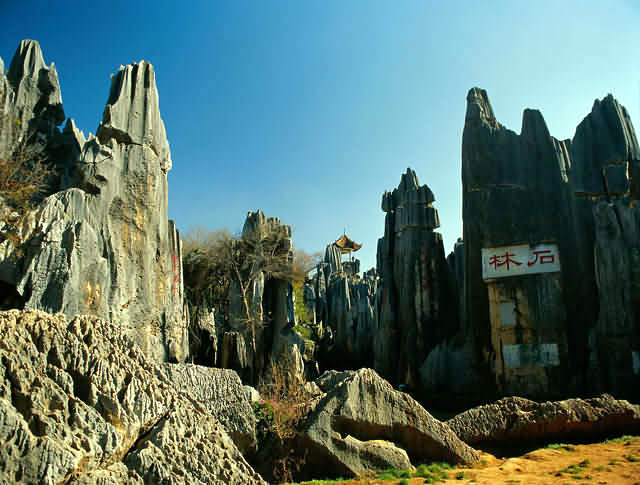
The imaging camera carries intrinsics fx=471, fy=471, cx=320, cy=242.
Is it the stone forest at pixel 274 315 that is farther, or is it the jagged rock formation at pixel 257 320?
the jagged rock formation at pixel 257 320

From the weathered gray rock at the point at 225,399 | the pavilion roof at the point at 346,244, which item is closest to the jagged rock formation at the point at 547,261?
the weathered gray rock at the point at 225,399

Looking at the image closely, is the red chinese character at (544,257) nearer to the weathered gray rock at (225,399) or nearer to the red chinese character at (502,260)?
the red chinese character at (502,260)

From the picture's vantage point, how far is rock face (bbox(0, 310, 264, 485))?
7.63 feet

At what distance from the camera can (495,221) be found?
15.6 metres

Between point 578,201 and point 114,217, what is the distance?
14212 mm

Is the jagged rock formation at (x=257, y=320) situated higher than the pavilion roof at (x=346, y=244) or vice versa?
the pavilion roof at (x=346, y=244)

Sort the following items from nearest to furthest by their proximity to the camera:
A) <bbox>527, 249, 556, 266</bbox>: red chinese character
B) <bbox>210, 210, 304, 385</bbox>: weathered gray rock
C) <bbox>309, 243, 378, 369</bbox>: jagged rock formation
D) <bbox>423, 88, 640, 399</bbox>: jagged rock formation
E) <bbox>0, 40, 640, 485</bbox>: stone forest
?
<bbox>0, 40, 640, 485</bbox>: stone forest
<bbox>423, 88, 640, 399</bbox>: jagged rock formation
<bbox>527, 249, 556, 266</bbox>: red chinese character
<bbox>210, 210, 304, 385</bbox>: weathered gray rock
<bbox>309, 243, 378, 369</bbox>: jagged rock formation

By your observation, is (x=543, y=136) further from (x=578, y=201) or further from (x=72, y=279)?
(x=72, y=279)

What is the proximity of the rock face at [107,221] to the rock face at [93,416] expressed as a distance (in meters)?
5.25

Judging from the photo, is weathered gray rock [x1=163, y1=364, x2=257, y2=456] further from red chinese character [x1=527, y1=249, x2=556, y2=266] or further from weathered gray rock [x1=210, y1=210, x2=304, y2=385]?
red chinese character [x1=527, y1=249, x2=556, y2=266]

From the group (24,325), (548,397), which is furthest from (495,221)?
(24,325)

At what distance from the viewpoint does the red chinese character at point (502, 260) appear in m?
15.0

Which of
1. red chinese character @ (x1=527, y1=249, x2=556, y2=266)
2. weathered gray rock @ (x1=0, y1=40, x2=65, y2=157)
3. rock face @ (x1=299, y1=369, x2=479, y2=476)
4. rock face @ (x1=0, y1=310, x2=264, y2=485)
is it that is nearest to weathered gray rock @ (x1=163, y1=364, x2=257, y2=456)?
rock face @ (x1=299, y1=369, x2=479, y2=476)

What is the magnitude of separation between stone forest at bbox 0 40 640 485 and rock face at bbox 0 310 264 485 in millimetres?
11
